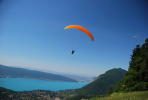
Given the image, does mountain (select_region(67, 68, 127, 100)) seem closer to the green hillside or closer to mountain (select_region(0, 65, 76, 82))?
the green hillside

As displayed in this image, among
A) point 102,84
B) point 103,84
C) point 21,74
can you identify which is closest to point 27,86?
point 102,84

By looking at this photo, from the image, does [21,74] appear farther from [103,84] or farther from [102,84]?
[103,84]

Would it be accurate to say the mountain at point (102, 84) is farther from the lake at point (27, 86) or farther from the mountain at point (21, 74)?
the mountain at point (21, 74)

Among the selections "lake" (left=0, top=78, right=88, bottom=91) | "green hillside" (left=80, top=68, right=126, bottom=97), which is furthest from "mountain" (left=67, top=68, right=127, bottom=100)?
"lake" (left=0, top=78, right=88, bottom=91)

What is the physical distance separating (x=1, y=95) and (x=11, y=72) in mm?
115851

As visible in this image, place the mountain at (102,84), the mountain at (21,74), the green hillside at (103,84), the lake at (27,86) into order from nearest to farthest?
the lake at (27,86), the mountain at (102,84), the green hillside at (103,84), the mountain at (21,74)

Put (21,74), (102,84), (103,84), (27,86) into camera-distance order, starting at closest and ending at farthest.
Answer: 1. (27,86)
2. (102,84)
3. (103,84)
4. (21,74)

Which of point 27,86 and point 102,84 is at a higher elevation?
point 102,84

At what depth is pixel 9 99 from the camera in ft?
136

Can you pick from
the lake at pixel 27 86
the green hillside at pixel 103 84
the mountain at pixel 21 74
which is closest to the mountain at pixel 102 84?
the green hillside at pixel 103 84

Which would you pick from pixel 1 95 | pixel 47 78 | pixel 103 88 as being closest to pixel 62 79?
pixel 47 78

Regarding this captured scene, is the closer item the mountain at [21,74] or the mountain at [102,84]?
the mountain at [102,84]

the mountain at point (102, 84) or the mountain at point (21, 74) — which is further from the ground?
the mountain at point (21, 74)

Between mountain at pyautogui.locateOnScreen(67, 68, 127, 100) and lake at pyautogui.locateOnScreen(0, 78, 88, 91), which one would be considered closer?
lake at pyautogui.locateOnScreen(0, 78, 88, 91)
